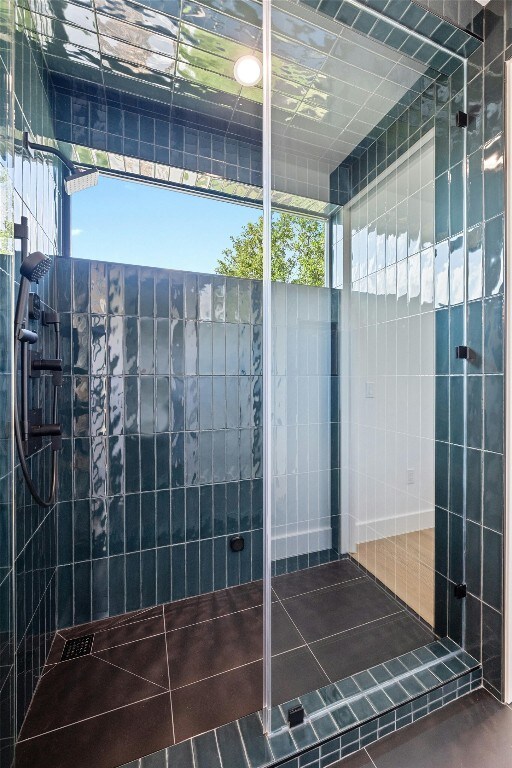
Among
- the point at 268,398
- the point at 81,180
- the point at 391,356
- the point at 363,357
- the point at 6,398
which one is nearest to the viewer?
the point at 6,398

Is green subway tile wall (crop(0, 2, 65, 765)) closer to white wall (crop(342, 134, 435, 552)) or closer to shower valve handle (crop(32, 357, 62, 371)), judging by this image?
shower valve handle (crop(32, 357, 62, 371))

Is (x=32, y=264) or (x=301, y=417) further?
(x=301, y=417)

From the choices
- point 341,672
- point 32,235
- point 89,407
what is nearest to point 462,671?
point 341,672

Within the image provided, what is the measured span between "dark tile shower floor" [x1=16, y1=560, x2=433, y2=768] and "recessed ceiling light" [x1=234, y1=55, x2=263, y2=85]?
7.71ft

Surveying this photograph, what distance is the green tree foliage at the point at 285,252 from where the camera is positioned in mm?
1538

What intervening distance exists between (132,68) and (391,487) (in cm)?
248

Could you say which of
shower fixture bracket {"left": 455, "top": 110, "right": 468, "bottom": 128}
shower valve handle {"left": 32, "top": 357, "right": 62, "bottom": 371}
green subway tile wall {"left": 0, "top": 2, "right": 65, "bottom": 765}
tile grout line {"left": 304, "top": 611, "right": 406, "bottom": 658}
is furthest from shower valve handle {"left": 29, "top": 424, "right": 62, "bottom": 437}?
shower fixture bracket {"left": 455, "top": 110, "right": 468, "bottom": 128}

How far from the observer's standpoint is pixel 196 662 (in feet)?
4.79

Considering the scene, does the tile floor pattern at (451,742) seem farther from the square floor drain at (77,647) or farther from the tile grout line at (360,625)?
the square floor drain at (77,647)

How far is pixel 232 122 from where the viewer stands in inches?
76.8

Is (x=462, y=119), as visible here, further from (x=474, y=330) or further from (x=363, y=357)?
(x=363, y=357)

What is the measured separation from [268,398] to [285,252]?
80 cm

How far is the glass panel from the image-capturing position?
1.41 m

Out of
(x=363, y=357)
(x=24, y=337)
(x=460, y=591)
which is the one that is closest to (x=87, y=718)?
(x=24, y=337)
